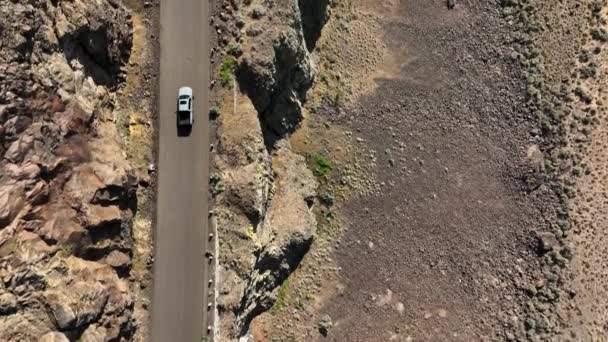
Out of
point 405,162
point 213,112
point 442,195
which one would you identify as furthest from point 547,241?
point 213,112

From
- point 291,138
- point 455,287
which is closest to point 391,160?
point 291,138

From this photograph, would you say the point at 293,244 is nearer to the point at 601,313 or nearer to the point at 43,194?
the point at 43,194

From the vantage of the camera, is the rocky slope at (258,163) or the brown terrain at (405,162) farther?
the brown terrain at (405,162)

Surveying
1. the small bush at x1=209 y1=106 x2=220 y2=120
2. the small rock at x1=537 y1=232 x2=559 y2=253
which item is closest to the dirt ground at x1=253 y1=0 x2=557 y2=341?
the small rock at x1=537 y1=232 x2=559 y2=253

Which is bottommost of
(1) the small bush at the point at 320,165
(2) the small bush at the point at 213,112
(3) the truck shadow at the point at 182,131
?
(1) the small bush at the point at 320,165

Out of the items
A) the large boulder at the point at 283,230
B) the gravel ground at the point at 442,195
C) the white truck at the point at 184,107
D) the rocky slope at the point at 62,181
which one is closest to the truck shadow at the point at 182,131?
the white truck at the point at 184,107

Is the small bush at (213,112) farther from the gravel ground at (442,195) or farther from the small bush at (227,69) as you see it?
the gravel ground at (442,195)

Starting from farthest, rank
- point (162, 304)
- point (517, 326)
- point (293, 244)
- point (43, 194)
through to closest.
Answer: point (517, 326)
point (293, 244)
point (162, 304)
point (43, 194)
